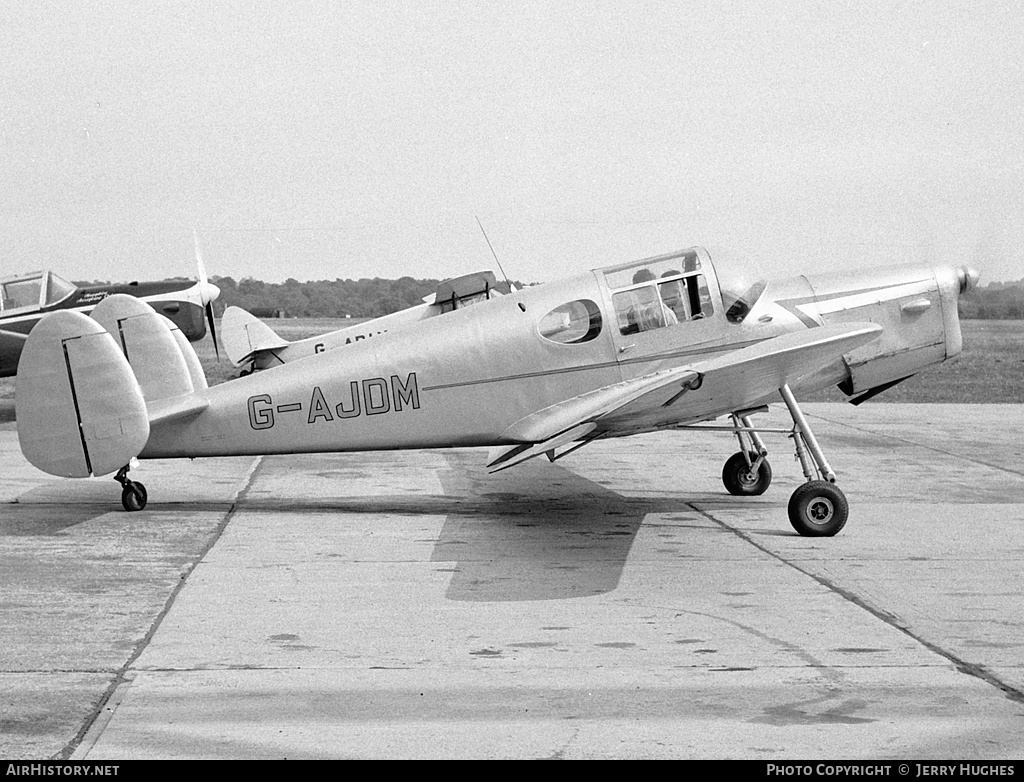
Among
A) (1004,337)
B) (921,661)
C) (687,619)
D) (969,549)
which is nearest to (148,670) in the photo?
(687,619)

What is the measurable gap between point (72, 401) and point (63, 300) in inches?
462

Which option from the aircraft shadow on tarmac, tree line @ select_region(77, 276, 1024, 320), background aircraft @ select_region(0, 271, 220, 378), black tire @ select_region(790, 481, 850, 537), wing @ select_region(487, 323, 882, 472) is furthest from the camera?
tree line @ select_region(77, 276, 1024, 320)

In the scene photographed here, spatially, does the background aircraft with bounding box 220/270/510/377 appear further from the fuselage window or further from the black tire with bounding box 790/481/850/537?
the black tire with bounding box 790/481/850/537

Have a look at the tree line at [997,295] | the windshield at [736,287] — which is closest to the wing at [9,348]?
the windshield at [736,287]

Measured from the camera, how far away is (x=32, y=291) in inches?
775

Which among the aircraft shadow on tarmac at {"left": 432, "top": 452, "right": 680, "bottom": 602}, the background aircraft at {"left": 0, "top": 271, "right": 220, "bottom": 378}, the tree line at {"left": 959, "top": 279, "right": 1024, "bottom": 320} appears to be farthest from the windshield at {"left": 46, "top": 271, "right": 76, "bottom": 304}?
the tree line at {"left": 959, "top": 279, "right": 1024, "bottom": 320}

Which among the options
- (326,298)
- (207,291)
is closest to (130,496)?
(207,291)

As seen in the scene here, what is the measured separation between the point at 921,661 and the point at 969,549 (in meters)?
3.16

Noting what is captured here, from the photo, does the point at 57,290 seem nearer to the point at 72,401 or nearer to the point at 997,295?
the point at 72,401

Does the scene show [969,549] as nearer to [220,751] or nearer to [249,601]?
[249,601]

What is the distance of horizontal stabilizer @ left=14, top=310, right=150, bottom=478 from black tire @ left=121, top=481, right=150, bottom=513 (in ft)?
3.19

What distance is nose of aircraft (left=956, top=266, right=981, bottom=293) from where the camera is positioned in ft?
33.9

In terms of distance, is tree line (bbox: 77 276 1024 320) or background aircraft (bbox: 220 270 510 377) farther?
tree line (bbox: 77 276 1024 320)

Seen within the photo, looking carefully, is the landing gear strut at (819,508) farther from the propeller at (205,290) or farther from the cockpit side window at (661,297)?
the propeller at (205,290)
